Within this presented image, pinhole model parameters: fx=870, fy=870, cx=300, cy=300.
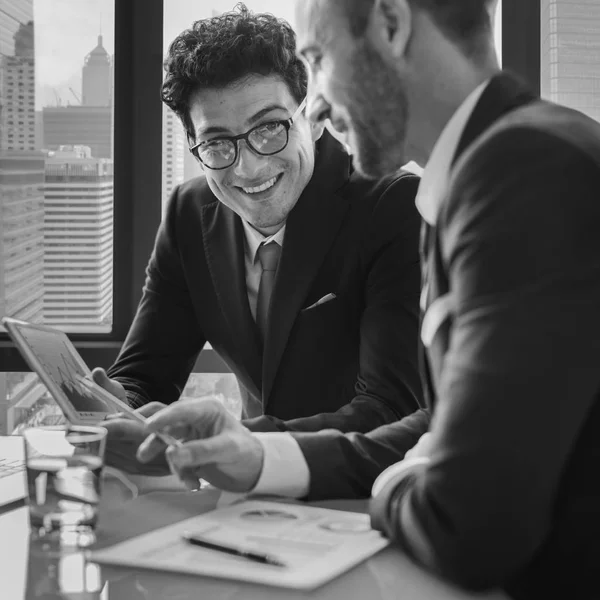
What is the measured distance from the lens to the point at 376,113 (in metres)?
1.15

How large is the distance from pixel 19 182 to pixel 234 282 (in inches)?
62.5

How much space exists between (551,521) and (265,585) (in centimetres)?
31

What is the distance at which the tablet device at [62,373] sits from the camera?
4.10ft

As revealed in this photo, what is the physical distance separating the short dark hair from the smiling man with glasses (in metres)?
0.91

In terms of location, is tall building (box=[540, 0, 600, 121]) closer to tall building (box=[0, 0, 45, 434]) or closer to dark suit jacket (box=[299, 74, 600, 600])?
tall building (box=[0, 0, 45, 434])

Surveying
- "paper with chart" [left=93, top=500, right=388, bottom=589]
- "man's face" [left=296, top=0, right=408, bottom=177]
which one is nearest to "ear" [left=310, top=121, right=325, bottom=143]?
"man's face" [left=296, top=0, right=408, bottom=177]

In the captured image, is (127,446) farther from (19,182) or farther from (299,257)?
(19,182)

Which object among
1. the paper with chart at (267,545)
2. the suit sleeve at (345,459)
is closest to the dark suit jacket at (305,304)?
the suit sleeve at (345,459)

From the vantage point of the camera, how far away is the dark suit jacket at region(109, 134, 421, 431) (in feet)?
6.31

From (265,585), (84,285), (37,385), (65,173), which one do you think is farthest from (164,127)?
(265,585)

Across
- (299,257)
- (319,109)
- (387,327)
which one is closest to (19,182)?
(299,257)

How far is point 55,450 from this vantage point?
3.61ft

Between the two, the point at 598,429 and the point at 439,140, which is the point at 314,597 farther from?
the point at 439,140

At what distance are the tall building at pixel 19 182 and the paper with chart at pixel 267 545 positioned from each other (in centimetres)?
245
